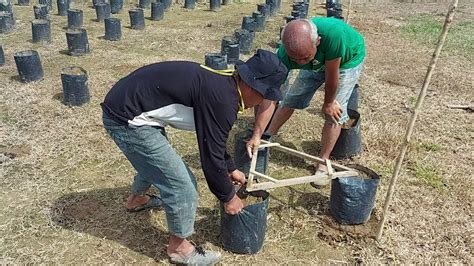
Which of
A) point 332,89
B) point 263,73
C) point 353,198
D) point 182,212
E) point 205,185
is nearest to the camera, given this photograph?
point 263,73

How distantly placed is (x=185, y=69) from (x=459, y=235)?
2.63m

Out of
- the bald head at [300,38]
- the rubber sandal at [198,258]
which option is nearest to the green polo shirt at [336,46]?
the bald head at [300,38]

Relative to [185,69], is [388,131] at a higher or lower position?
lower

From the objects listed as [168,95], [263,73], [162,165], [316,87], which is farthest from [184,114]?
[316,87]

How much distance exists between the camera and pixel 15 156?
4.31 metres

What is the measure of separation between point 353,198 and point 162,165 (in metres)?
1.59

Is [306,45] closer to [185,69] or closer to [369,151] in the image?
[185,69]

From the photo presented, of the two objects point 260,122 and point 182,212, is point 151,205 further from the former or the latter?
point 260,122

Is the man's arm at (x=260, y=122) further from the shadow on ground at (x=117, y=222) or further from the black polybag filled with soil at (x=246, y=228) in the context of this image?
the shadow on ground at (x=117, y=222)

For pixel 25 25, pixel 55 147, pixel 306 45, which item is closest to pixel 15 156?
pixel 55 147

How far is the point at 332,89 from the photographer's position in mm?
3654

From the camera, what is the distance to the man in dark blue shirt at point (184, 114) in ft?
7.72

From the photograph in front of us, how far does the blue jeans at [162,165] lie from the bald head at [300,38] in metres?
1.08

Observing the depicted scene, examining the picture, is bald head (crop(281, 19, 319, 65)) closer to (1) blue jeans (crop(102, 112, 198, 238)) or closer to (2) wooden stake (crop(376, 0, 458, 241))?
(2) wooden stake (crop(376, 0, 458, 241))
